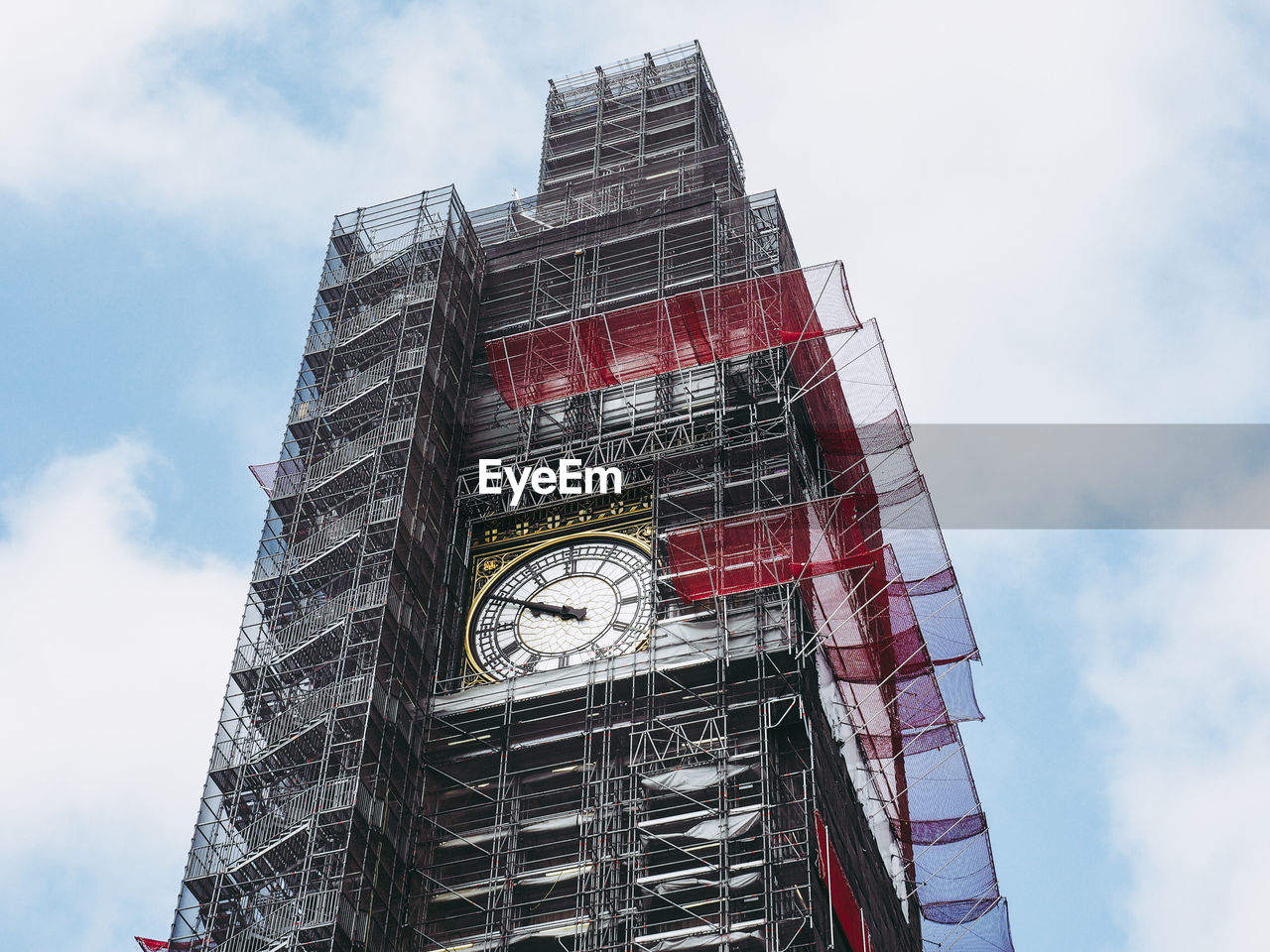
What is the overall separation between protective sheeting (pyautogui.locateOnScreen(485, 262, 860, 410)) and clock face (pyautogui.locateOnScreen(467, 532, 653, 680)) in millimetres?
5430

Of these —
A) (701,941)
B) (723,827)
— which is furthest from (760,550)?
Result: (701,941)

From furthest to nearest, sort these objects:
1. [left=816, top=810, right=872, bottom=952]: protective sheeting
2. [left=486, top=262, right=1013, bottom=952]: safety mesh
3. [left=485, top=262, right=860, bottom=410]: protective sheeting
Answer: [left=485, top=262, right=860, bottom=410]: protective sheeting
[left=486, top=262, right=1013, bottom=952]: safety mesh
[left=816, top=810, right=872, bottom=952]: protective sheeting

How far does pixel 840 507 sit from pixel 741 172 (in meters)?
26.1

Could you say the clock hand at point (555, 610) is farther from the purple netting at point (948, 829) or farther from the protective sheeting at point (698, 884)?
the purple netting at point (948, 829)

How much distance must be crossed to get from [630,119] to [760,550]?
32567 millimetres

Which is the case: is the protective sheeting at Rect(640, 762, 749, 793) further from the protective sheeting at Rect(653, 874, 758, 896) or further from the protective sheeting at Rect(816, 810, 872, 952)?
the protective sheeting at Rect(653, 874, 758, 896)

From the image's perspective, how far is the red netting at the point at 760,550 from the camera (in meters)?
50.1

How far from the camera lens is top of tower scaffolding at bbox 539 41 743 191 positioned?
3027 inches

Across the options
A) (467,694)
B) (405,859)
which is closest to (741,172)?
(467,694)

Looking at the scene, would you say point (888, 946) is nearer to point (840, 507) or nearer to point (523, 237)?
point (840, 507)

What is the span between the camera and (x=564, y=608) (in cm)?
5394

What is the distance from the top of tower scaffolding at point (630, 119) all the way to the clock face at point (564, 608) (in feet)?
73.7

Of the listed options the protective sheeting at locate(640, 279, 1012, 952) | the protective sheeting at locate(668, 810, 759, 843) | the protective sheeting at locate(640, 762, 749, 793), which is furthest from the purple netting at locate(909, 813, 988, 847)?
the protective sheeting at locate(668, 810, 759, 843)

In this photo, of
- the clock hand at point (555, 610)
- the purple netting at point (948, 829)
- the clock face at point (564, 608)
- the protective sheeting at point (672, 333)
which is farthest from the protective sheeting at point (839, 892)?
the protective sheeting at point (672, 333)
